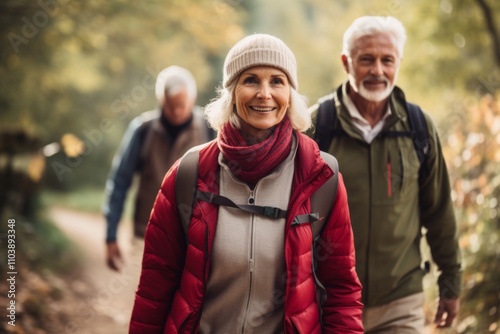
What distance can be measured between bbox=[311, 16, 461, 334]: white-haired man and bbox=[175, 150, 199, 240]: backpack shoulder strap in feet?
3.33

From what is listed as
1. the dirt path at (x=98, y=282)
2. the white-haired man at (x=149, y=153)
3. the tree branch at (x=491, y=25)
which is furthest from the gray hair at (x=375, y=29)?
the tree branch at (x=491, y=25)

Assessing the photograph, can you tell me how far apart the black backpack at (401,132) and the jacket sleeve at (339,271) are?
0.77m

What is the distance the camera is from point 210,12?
9867 mm

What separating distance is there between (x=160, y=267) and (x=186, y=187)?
0.40m

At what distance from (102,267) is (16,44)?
4934 mm

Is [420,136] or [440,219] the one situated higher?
[420,136]

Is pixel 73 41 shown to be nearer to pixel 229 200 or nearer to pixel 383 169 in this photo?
pixel 383 169

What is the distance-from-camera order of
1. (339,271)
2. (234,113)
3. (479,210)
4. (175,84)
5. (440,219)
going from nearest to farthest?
1. (339,271)
2. (234,113)
3. (440,219)
4. (479,210)
5. (175,84)

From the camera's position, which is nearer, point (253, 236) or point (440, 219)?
point (253, 236)

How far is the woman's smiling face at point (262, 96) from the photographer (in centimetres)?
281

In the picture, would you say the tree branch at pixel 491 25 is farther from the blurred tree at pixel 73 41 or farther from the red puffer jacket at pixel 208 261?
the red puffer jacket at pixel 208 261

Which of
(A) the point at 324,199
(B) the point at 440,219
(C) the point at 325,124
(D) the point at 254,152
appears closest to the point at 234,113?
(D) the point at 254,152

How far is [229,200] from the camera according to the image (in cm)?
276

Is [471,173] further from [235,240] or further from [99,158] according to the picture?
[99,158]
